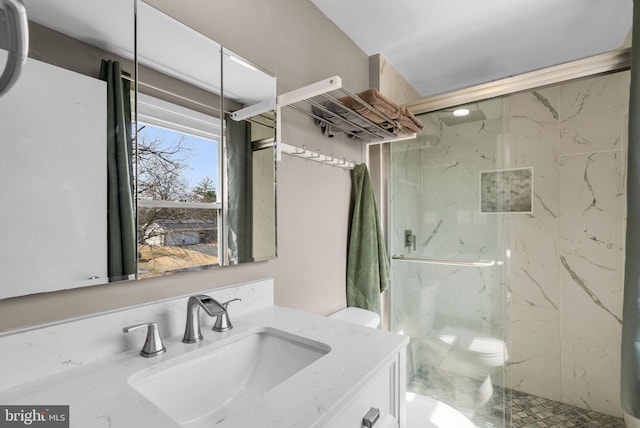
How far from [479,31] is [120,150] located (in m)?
1.91

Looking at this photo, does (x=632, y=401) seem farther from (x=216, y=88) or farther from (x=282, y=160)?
(x=216, y=88)

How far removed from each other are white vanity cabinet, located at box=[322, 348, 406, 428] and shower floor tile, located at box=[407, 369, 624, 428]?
3.68 ft

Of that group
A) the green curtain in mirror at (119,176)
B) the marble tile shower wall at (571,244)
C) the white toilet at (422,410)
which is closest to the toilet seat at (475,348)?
the white toilet at (422,410)

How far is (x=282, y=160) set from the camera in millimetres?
1320

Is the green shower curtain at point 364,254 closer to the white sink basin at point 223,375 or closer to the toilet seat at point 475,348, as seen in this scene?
the toilet seat at point 475,348

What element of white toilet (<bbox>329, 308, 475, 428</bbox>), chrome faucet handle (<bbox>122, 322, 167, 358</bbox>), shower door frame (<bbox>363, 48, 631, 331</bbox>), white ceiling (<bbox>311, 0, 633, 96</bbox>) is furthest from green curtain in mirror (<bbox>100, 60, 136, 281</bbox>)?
shower door frame (<bbox>363, 48, 631, 331</bbox>)

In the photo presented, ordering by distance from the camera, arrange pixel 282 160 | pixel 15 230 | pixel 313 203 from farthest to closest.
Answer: pixel 313 203 → pixel 282 160 → pixel 15 230

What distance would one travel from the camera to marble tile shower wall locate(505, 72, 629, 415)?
6.38 ft

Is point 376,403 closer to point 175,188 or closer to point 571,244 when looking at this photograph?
point 175,188

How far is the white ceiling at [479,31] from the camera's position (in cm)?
154

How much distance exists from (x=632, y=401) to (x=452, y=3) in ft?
6.03

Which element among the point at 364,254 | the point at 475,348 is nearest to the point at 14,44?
the point at 364,254

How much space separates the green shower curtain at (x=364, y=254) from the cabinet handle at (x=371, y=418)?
919 millimetres

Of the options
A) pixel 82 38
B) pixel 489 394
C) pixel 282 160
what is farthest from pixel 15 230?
pixel 489 394
